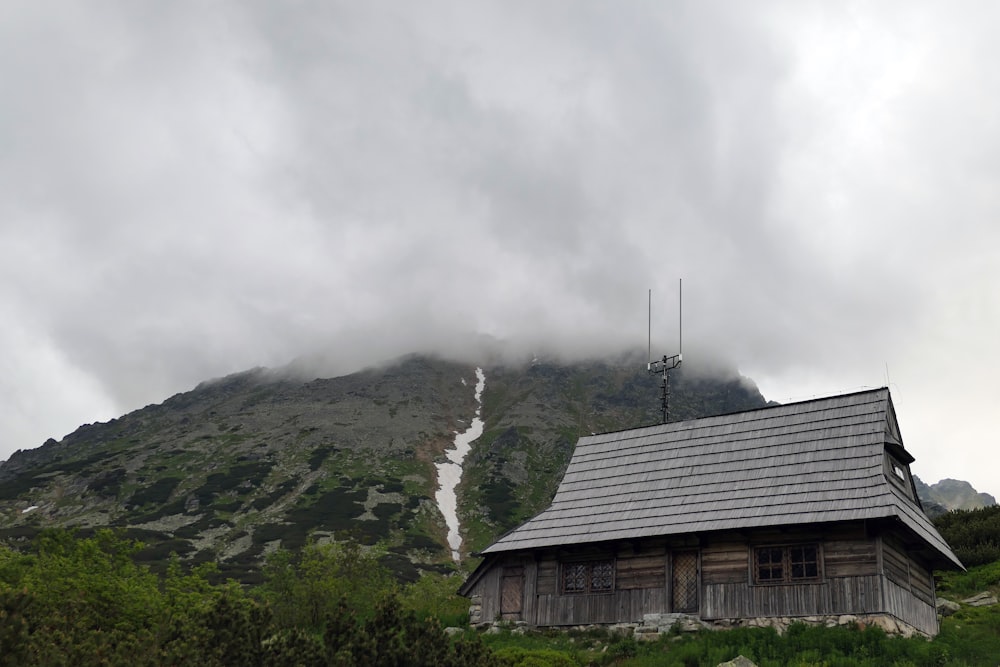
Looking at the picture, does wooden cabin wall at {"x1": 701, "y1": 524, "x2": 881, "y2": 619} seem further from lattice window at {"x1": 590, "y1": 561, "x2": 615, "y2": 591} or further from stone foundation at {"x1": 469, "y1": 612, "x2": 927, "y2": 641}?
lattice window at {"x1": 590, "y1": 561, "x2": 615, "y2": 591}

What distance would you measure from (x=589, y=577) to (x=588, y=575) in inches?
3.0

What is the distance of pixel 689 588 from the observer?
86.4ft

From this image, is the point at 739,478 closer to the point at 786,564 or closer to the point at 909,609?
the point at 786,564

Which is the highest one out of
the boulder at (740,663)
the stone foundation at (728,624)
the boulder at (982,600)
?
the boulder at (982,600)

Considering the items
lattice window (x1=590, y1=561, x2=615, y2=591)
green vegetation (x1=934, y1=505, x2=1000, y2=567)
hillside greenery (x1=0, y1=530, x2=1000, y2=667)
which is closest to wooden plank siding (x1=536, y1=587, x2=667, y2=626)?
lattice window (x1=590, y1=561, x2=615, y2=591)

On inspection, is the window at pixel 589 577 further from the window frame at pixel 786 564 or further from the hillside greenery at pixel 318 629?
the window frame at pixel 786 564

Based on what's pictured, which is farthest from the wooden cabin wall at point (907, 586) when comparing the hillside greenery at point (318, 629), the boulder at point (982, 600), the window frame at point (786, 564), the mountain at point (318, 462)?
the mountain at point (318, 462)

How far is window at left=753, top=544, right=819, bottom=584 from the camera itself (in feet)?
80.4

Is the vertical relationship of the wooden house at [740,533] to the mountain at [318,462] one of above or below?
below

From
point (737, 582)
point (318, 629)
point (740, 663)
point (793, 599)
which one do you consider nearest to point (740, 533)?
point (737, 582)

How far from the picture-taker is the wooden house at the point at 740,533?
24016 millimetres

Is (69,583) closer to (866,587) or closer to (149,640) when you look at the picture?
(149,640)

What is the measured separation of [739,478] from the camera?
90.4 feet

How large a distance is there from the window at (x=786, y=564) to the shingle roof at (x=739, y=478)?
43.5 inches
